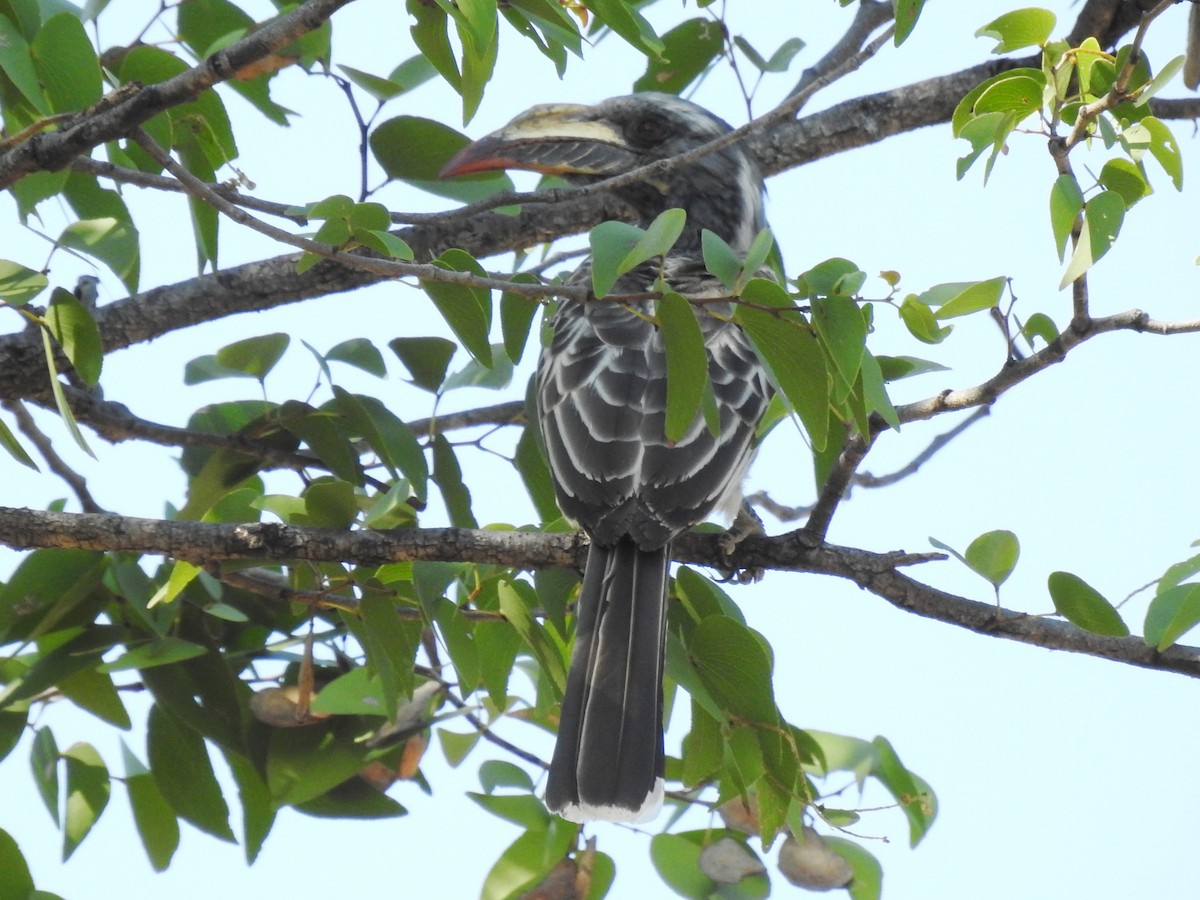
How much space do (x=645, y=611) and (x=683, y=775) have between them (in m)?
0.25

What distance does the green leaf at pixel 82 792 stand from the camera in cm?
231

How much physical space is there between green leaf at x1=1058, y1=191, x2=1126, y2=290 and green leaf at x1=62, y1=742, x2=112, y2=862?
65.0 inches

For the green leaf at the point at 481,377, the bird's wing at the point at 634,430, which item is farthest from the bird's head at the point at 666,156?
the green leaf at the point at 481,377

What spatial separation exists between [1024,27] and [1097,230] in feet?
1.11

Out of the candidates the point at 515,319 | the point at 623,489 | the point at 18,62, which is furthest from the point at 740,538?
the point at 18,62

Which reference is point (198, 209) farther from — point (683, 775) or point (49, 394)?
point (683, 775)

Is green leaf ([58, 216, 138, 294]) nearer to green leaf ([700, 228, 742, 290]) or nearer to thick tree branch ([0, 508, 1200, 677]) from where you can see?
thick tree branch ([0, 508, 1200, 677])

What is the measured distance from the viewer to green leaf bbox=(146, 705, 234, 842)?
2260 mm

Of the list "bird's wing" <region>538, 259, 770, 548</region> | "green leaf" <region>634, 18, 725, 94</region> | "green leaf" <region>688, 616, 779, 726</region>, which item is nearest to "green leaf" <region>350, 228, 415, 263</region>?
"bird's wing" <region>538, 259, 770, 548</region>

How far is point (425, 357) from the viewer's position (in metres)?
2.39

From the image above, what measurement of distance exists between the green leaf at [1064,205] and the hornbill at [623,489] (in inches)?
15.9

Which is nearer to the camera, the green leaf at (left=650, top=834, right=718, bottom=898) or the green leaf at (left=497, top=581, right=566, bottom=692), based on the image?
the green leaf at (left=497, top=581, right=566, bottom=692)

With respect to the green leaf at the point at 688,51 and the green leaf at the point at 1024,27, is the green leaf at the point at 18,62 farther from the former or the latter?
the green leaf at the point at 688,51

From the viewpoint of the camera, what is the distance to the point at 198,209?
2.29m
